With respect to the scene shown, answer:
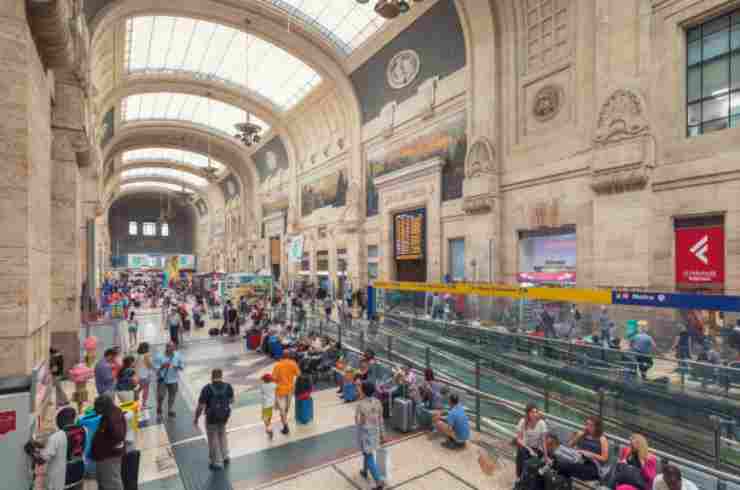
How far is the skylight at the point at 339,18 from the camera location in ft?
68.2

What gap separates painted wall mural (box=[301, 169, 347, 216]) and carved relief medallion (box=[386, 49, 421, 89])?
7.50m

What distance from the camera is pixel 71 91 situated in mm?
9078

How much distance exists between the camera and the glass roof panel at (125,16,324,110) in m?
23.2

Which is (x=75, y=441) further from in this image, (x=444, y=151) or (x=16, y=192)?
(x=444, y=151)

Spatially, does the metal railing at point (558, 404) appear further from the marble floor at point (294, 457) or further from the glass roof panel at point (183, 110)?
the glass roof panel at point (183, 110)

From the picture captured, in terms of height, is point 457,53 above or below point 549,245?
above

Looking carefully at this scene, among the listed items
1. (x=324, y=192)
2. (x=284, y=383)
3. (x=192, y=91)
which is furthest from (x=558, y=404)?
(x=192, y=91)

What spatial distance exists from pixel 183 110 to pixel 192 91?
6.95 meters

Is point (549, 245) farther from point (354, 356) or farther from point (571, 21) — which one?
point (354, 356)

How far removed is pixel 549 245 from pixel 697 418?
9193 mm

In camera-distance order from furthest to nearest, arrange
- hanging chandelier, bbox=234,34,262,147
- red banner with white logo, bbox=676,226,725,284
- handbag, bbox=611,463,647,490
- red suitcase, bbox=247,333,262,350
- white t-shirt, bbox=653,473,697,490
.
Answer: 1. hanging chandelier, bbox=234,34,262,147
2. red suitcase, bbox=247,333,262,350
3. red banner with white logo, bbox=676,226,725,284
4. handbag, bbox=611,463,647,490
5. white t-shirt, bbox=653,473,697,490

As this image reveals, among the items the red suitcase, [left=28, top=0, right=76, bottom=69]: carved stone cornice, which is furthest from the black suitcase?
the red suitcase

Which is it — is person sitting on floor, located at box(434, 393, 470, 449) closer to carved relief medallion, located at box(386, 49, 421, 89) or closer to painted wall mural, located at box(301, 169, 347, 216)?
carved relief medallion, located at box(386, 49, 421, 89)

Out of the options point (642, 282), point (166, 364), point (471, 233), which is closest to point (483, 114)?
point (471, 233)
